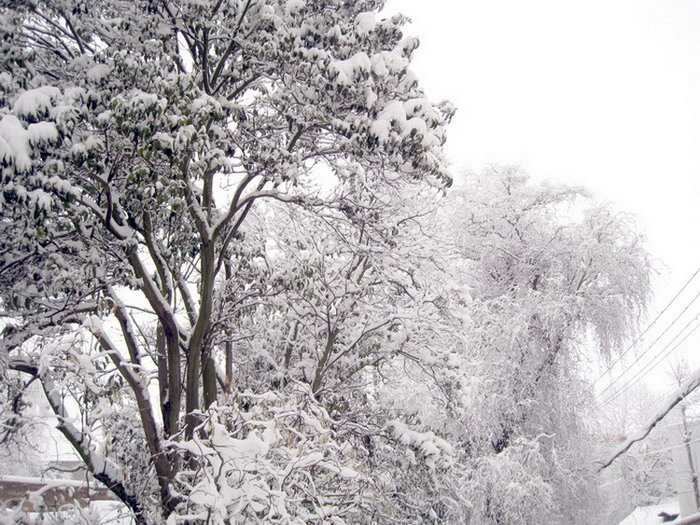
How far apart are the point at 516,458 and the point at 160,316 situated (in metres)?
8.16

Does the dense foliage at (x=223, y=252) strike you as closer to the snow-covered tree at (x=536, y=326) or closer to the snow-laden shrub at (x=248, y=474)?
the snow-laden shrub at (x=248, y=474)

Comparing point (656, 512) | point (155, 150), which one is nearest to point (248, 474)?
point (155, 150)

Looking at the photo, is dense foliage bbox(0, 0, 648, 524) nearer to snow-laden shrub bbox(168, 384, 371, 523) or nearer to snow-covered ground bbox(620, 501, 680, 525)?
snow-laden shrub bbox(168, 384, 371, 523)

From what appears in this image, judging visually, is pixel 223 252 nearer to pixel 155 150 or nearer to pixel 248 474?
pixel 155 150

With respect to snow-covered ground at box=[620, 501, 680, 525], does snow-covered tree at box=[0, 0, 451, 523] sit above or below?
above

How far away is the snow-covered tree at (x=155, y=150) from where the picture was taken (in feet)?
14.5

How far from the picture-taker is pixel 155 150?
4.67 metres

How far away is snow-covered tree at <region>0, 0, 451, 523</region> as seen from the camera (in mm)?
4422

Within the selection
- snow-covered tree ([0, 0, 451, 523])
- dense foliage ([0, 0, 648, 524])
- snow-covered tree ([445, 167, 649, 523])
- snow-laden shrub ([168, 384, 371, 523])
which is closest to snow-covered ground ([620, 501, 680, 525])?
snow-covered tree ([445, 167, 649, 523])

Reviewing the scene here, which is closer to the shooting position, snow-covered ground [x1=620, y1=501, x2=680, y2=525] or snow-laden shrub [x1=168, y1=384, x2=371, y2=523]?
snow-laden shrub [x1=168, y1=384, x2=371, y2=523]

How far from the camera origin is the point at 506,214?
13.8 m

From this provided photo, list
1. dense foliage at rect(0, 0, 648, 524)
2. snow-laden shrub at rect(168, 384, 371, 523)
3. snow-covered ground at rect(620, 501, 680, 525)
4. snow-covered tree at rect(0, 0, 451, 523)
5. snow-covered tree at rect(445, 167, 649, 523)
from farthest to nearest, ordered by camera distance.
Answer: snow-covered ground at rect(620, 501, 680, 525) < snow-covered tree at rect(445, 167, 649, 523) < snow-covered tree at rect(0, 0, 451, 523) < dense foliage at rect(0, 0, 648, 524) < snow-laden shrub at rect(168, 384, 371, 523)

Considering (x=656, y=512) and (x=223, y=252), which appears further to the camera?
(x=656, y=512)

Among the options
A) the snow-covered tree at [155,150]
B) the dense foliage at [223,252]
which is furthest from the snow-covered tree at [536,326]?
the snow-covered tree at [155,150]
